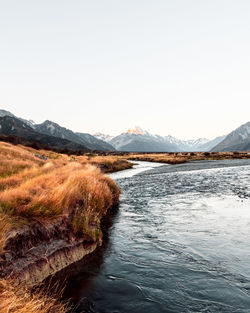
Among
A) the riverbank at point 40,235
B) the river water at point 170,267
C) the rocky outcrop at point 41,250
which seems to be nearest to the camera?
the river water at point 170,267

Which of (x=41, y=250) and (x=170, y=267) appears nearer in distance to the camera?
(x=41, y=250)

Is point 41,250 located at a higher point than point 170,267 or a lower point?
higher

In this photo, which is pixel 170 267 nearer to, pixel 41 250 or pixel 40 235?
pixel 41 250

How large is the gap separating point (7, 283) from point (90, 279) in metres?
2.78

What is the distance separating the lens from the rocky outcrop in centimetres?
717

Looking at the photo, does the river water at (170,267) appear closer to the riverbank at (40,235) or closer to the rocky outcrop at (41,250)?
the rocky outcrop at (41,250)

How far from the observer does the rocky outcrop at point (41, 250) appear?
7166 millimetres

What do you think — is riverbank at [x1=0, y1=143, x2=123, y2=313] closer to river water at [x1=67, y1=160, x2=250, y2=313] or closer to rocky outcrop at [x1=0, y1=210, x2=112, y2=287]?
rocky outcrop at [x1=0, y1=210, x2=112, y2=287]

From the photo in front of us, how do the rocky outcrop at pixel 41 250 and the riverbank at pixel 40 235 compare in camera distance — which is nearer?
the riverbank at pixel 40 235

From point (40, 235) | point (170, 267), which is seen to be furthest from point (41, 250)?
point (170, 267)

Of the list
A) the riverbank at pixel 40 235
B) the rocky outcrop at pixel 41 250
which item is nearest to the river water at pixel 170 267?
the rocky outcrop at pixel 41 250

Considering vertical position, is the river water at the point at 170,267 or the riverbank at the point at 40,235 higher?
the riverbank at the point at 40,235

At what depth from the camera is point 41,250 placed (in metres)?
8.33

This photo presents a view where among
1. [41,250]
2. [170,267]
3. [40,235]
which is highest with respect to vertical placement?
[40,235]
